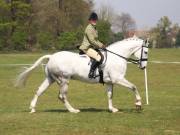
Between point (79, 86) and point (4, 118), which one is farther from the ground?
point (4, 118)

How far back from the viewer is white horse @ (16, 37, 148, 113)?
46.0 feet

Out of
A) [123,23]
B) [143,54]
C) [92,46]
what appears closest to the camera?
[92,46]

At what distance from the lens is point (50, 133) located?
10.7 meters

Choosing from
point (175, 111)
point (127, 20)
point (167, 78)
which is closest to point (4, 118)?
point (175, 111)

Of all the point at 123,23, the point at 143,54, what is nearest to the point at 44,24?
the point at 123,23

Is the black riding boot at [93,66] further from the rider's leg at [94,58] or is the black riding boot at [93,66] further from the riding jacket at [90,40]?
the riding jacket at [90,40]

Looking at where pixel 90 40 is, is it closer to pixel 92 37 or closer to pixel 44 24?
pixel 92 37

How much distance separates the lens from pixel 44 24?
9069cm

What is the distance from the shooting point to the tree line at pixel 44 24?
82562 millimetres

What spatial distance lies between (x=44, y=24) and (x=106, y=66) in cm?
7750

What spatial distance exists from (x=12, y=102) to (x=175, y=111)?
9454 millimetres

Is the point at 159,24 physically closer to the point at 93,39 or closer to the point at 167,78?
the point at 167,78

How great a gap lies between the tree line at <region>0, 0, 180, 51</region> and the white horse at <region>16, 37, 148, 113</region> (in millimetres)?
64129

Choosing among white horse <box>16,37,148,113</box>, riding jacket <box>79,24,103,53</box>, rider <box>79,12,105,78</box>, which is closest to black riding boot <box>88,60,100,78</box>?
rider <box>79,12,105,78</box>
